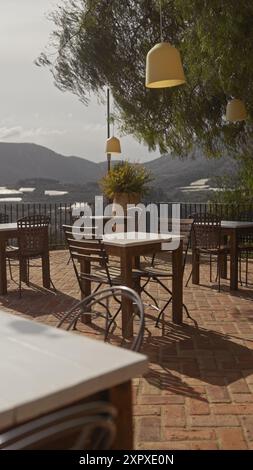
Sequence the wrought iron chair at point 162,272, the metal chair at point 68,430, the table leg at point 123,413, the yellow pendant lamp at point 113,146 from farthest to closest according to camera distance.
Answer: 1. the yellow pendant lamp at point 113,146
2. the wrought iron chair at point 162,272
3. the table leg at point 123,413
4. the metal chair at point 68,430

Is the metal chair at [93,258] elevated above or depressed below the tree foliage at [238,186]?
below

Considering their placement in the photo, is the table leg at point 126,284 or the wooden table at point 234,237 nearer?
the table leg at point 126,284

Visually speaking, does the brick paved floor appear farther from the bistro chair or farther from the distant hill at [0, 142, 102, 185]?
the distant hill at [0, 142, 102, 185]

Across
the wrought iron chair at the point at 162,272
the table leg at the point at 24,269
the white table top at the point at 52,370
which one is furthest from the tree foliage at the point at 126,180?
the white table top at the point at 52,370

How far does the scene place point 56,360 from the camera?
1.30 m

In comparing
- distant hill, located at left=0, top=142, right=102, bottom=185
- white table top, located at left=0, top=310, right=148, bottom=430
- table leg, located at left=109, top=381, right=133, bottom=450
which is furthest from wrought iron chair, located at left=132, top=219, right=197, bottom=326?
distant hill, located at left=0, top=142, right=102, bottom=185

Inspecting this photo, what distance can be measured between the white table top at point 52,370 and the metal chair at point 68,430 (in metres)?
0.03

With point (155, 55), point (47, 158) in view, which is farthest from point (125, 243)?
point (47, 158)

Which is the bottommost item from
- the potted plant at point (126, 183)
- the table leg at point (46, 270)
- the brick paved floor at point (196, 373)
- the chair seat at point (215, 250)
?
the brick paved floor at point (196, 373)

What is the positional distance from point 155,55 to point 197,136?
629 cm

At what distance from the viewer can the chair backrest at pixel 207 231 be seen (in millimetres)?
5879
